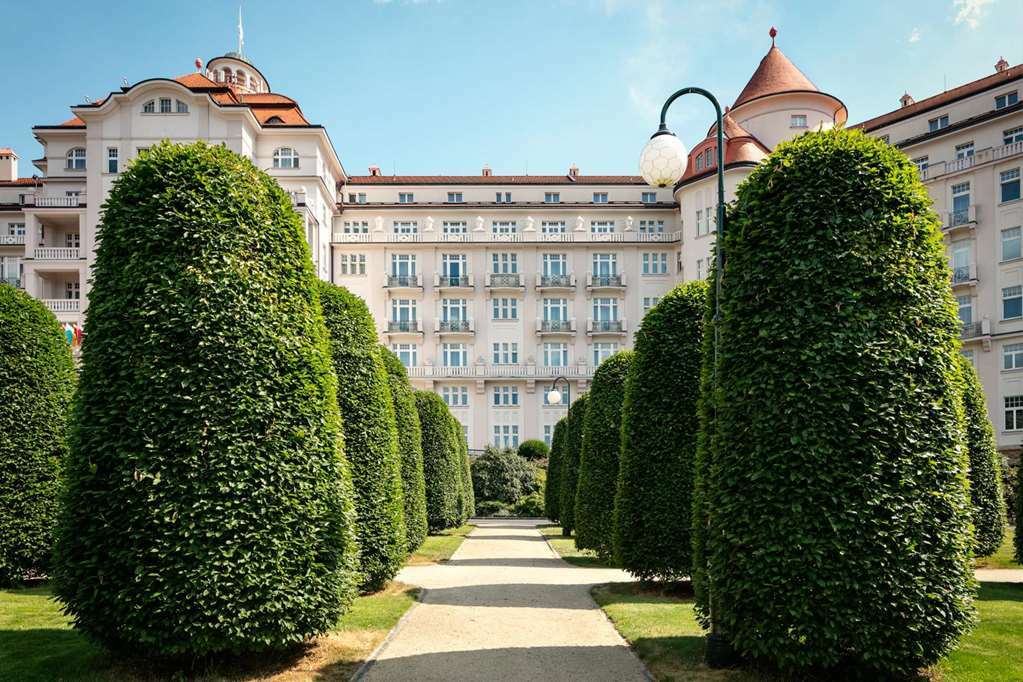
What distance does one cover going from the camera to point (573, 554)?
72.1 feet

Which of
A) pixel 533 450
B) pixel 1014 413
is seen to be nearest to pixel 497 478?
pixel 533 450

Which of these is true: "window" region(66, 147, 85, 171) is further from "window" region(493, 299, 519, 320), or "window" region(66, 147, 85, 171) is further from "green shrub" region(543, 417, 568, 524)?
"green shrub" region(543, 417, 568, 524)

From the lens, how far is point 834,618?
7.15m

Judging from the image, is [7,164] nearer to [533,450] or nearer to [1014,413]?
[533,450]

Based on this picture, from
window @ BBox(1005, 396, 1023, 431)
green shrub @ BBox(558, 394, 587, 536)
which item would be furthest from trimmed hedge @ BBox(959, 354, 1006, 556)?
window @ BBox(1005, 396, 1023, 431)

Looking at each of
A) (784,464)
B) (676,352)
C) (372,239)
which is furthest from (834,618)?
(372,239)

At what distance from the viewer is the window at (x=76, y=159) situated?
5416 cm

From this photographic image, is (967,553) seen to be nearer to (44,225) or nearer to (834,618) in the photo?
(834,618)

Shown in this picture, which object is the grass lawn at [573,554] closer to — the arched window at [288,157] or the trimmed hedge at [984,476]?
the trimmed hedge at [984,476]

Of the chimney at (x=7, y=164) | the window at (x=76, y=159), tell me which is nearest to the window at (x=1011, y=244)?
the window at (x=76, y=159)

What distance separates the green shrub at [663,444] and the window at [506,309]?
47644mm

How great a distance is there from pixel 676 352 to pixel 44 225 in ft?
168

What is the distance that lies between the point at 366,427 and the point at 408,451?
15.5 ft

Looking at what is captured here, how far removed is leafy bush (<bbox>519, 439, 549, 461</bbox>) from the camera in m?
56.6
